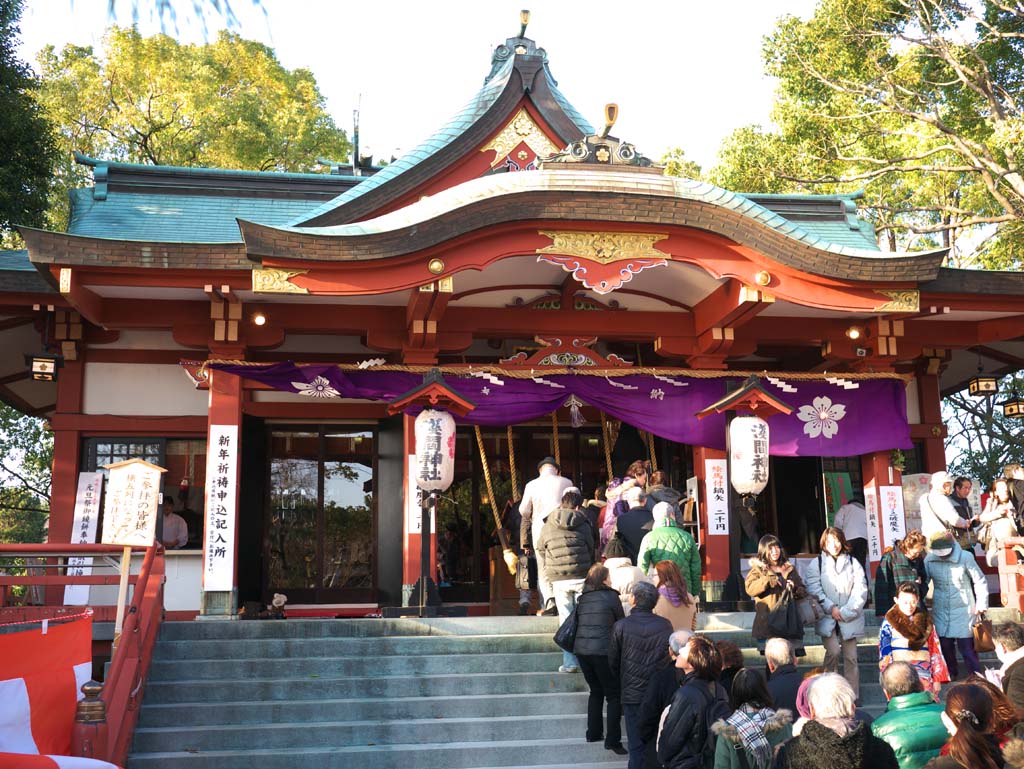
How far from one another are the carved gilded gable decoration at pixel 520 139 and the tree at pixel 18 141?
266 inches

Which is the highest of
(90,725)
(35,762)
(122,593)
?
(122,593)

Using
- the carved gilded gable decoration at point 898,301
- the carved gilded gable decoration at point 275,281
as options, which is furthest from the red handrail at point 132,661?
the carved gilded gable decoration at point 898,301

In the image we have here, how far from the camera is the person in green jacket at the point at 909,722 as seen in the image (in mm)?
4559

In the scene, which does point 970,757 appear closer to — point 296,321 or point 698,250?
point 698,250

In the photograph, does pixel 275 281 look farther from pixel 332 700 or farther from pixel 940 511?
pixel 940 511

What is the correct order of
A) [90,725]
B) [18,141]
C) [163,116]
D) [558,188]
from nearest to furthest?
[90,725], [558,188], [18,141], [163,116]

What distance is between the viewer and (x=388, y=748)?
7.23 metres

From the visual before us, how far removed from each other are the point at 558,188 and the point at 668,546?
4077mm

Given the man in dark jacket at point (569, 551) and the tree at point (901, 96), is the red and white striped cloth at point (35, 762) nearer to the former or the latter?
the man in dark jacket at point (569, 551)

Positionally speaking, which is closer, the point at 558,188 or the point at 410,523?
the point at 558,188

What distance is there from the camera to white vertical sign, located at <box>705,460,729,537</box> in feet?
38.4

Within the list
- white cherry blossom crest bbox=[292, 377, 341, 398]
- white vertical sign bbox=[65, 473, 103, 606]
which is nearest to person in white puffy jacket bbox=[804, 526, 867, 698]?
white cherry blossom crest bbox=[292, 377, 341, 398]

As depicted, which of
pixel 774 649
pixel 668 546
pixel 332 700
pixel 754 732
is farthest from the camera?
pixel 668 546

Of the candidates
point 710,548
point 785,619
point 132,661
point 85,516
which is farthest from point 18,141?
point 785,619
